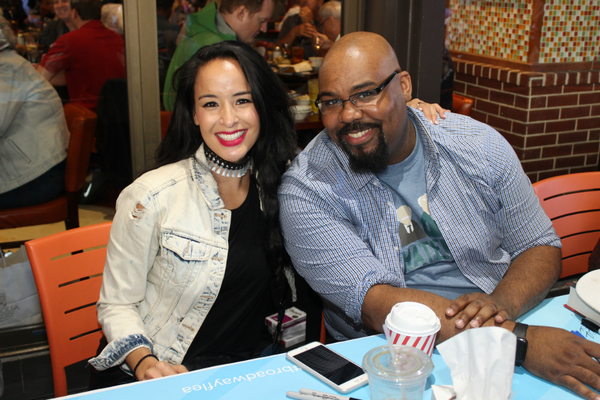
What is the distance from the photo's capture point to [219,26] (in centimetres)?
307

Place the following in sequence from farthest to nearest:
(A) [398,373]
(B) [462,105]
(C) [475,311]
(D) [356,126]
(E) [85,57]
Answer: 1. (B) [462,105]
2. (E) [85,57]
3. (D) [356,126]
4. (C) [475,311]
5. (A) [398,373]

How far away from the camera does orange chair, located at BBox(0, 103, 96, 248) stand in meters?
2.85

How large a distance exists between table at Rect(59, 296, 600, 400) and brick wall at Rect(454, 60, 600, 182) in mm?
3003

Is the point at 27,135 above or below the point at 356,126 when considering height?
below

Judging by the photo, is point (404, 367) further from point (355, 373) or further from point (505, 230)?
point (505, 230)

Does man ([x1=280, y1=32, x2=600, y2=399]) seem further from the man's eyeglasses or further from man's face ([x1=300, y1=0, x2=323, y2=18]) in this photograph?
man's face ([x1=300, y1=0, x2=323, y2=18])

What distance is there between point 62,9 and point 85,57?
0.26m

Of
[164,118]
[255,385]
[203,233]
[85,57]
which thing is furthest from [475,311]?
[85,57]

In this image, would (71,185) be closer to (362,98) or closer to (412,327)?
(362,98)

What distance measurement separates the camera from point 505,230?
194 cm

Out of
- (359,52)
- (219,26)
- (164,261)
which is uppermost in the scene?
(219,26)

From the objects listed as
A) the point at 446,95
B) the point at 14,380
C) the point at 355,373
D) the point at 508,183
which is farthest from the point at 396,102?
the point at 14,380

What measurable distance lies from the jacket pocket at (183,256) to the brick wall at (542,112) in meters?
3.02

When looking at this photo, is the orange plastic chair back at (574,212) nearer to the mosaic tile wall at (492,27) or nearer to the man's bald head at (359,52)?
the man's bald head at (359,52)
